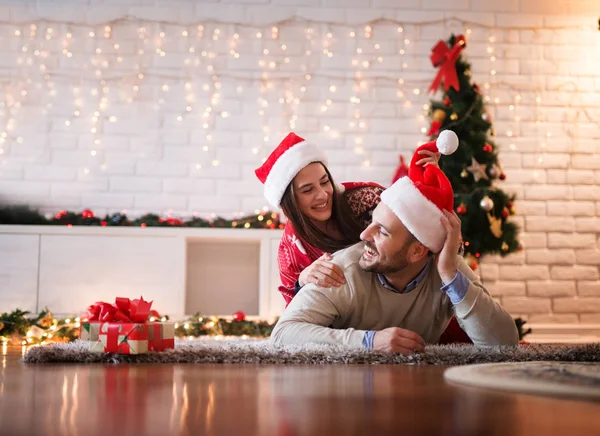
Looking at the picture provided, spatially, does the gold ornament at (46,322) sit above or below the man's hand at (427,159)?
below

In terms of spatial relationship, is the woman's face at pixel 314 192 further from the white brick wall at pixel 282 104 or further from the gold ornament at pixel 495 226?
the white brick wall at pixel 282 104

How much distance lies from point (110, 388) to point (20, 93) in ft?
13.5

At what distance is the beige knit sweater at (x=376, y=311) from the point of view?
1.92 metres

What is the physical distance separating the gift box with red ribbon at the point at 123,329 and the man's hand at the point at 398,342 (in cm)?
55

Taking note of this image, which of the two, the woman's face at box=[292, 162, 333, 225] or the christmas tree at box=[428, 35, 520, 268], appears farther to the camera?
the christmas tree at box=[428, 35, 520, 268]

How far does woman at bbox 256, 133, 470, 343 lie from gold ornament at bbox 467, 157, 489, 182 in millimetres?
1730

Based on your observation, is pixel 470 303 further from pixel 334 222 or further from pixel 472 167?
pixel 472 167

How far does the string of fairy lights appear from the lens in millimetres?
4840

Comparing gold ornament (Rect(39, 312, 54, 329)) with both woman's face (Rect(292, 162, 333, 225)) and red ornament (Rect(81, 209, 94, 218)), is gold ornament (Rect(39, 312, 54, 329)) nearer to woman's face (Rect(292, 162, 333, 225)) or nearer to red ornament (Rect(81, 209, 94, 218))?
red ornament (Rect(81, 209, 94, 218))

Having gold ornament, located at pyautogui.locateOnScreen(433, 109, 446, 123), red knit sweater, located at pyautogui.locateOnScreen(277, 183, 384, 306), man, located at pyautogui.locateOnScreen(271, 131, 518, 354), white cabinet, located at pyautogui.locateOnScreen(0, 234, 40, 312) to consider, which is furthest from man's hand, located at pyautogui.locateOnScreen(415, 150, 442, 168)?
white cabinet, located at pyautogui.locateOnScreen(0, 234, 40, 312)

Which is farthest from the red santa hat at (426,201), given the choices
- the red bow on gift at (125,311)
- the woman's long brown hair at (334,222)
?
the red bow on gift at (125,311)

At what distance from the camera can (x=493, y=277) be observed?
4930 mm

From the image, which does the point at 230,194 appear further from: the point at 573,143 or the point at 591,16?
the point at 591,16

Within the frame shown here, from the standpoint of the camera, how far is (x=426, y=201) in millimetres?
1960
